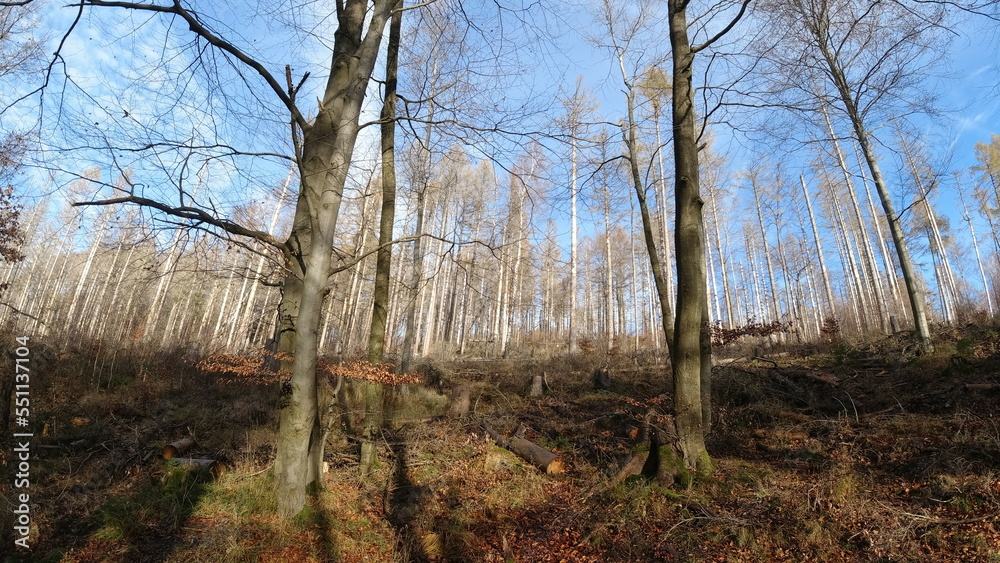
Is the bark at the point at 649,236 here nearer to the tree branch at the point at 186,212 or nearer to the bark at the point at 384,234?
the bark at the point at 384,234

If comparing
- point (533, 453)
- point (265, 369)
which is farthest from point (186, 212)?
point (533, 453)

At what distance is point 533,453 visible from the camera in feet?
21.6

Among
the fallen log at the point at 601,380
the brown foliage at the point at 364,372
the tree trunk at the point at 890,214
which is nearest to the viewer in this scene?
the brown foliage at the point at 364,372

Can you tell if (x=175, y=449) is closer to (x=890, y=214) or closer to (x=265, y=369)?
(x=265, y=369)

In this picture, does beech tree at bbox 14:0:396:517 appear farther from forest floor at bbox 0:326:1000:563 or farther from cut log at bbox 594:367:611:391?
cut log at bbox 594:367:611:391

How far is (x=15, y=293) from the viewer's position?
3372 centimetres

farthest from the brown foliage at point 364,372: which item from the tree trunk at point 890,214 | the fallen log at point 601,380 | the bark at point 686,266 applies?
the tree trunk at point 890,214

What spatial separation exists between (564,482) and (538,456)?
738 mm

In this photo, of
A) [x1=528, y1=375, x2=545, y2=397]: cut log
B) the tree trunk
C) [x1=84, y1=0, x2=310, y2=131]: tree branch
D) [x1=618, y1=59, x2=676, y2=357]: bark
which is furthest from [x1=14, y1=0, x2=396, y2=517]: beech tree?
the tree trunk

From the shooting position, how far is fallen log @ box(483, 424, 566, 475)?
617 centimetres

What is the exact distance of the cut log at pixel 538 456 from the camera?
6164mm

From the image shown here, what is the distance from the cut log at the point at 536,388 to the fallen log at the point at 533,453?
323cm

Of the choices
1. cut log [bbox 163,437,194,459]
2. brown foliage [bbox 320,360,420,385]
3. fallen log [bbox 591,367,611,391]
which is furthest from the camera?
fallen log [bbox 591,367,611,391]

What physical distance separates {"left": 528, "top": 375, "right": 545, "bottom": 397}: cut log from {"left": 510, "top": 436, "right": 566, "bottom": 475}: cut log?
3571mm
